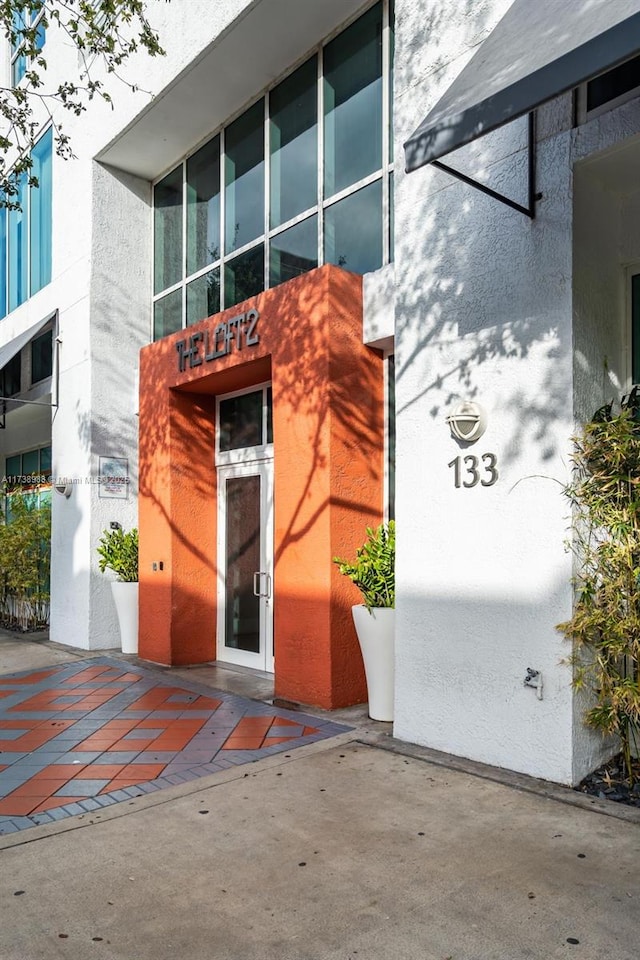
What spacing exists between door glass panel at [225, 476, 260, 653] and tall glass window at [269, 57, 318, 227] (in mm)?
2821

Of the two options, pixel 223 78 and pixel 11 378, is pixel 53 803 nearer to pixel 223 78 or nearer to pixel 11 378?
pixel 223 78

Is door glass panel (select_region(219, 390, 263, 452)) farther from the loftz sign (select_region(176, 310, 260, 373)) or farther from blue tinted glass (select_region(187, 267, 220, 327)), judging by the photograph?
blue tinted glass (select_region(187, 267, 220, 327))

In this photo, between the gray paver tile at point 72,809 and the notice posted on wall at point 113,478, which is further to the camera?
the notice posted on wall at point 113,478

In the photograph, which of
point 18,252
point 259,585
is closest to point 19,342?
point 18,252

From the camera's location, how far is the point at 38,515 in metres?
11.7

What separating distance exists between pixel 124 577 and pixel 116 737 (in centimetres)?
373

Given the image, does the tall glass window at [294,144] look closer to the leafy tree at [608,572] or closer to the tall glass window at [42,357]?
the leafy tree at [608,572]

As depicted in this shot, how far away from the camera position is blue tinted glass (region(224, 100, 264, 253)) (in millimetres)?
8055

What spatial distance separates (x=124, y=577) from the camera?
30.3 ft

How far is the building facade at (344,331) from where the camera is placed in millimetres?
4559

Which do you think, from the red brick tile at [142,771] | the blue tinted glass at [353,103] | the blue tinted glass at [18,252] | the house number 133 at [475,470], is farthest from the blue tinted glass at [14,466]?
the house number 133 at [475,470]

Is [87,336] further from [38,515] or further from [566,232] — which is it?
[566,232]

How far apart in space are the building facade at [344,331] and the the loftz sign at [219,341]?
35 mm

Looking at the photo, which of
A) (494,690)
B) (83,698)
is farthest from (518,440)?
(83,698)
